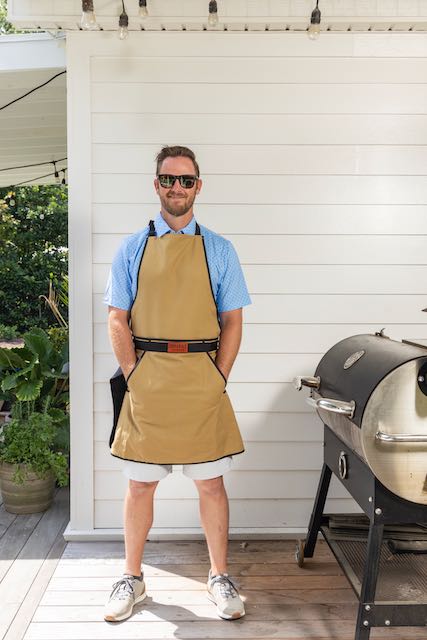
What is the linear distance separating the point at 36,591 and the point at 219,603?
2.67 ft

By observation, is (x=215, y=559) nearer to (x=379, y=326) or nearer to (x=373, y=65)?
(x=379, y=326)

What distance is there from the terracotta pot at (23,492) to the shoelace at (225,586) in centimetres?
146

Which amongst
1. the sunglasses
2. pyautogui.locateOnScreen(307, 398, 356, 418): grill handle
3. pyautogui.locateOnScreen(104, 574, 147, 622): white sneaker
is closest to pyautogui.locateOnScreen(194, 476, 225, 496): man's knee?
pyautogui.locateOnScreen(104, 574, 147, 622): white sneaker

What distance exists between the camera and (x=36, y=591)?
2.81 meters

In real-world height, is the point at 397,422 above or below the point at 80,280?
below

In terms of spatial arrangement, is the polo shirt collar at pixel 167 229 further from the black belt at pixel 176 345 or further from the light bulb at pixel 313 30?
the light bulb at pixel 313 30

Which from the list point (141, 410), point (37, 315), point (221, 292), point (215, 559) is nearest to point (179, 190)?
point (221, 292)

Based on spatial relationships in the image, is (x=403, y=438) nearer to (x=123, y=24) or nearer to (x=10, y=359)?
(x=123, y=24)

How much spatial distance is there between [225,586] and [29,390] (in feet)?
6.15

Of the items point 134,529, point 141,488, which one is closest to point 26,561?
point 134,529

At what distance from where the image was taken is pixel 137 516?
2639mm

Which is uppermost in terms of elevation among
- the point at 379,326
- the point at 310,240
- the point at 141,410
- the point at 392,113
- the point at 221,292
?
the point at 392,113

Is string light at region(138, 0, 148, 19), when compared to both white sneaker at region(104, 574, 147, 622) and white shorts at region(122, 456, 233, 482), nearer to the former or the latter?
white shorts at region(122, 456, 233, 482)

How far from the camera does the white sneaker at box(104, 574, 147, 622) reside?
255cm
